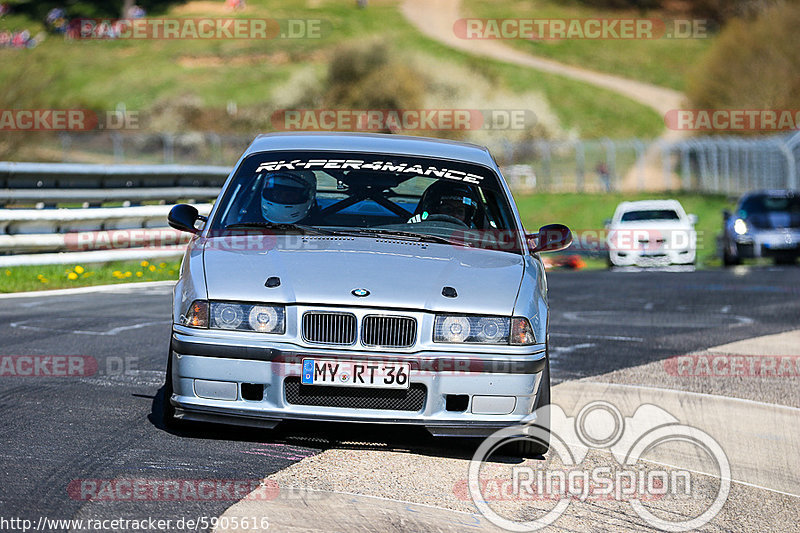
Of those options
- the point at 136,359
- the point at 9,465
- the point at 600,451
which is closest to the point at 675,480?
the point at 600,451

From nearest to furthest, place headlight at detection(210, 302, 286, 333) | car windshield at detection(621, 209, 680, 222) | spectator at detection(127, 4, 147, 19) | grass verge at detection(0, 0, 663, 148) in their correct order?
headlight at detection(210, 302, 286, 333)
car windshield at detection(621, 209, 680, 222)
grass verge at detection(0, 0, 663, 148)
spectator at detection(127, 4, 147, 19)

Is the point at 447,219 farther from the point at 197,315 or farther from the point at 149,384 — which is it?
the point at 149,384

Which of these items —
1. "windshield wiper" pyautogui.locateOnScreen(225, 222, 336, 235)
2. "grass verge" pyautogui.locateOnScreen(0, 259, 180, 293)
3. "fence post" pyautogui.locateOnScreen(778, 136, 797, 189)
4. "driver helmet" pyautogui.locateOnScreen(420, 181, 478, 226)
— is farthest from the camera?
"fence post" pyautogui.locateOnScreen(778, 136, 797, 189)

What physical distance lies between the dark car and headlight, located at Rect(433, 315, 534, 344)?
19536 mm

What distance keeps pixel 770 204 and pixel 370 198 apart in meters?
19.9

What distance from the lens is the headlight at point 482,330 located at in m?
5.61

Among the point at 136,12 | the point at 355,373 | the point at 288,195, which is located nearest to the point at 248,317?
the point at 355,373

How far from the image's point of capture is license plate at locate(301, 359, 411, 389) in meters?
5.47

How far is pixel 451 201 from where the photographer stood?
693cm

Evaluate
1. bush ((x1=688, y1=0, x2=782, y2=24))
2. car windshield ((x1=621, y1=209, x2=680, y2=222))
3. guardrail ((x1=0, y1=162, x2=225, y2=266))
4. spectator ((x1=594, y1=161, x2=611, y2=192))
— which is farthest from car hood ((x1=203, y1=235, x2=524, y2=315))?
bush ((x1=688, y1=0, x2=782, y2=24))

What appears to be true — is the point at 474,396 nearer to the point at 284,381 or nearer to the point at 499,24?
the point at 284,381

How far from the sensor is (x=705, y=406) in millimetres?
7617

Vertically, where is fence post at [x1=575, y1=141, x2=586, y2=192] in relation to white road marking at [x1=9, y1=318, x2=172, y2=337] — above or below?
above

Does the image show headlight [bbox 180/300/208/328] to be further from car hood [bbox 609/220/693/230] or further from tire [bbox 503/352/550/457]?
car hood [bbox 609/220/693/230]
